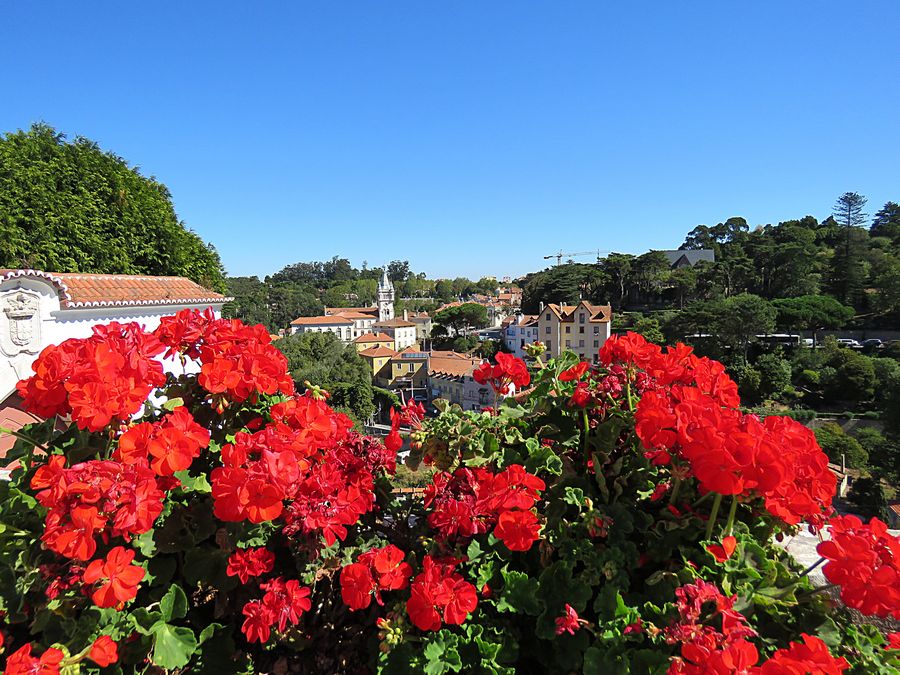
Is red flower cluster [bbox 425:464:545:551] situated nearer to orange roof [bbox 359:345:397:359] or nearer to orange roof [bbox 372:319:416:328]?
orange roof [bbox 359:345:397:359]

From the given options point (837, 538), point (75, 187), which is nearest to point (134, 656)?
point (837, 538)

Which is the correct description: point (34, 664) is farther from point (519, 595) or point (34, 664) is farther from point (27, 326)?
point (27, 326)

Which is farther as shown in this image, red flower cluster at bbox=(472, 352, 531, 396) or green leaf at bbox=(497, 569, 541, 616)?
red flower cluster at bbox=(472, 352, 531, 396)

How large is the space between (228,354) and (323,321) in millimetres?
69965

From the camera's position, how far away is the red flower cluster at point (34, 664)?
3.64 ft

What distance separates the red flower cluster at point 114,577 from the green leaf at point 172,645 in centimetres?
17

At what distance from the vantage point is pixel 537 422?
1.84 metres

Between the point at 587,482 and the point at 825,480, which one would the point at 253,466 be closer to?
the point at 587,482

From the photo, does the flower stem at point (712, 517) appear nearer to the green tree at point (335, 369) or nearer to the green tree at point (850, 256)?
the green tree at point (335, 369)

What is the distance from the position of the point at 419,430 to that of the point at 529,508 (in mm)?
518

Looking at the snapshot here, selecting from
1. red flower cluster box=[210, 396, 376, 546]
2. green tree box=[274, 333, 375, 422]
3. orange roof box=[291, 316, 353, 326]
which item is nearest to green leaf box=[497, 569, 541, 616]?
red flower cluster box=[210, 396, 376, 546]

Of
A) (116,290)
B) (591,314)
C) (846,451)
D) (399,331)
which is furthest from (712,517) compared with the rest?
(399,331)

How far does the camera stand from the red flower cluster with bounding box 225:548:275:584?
132 cm

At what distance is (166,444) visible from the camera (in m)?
1.28
